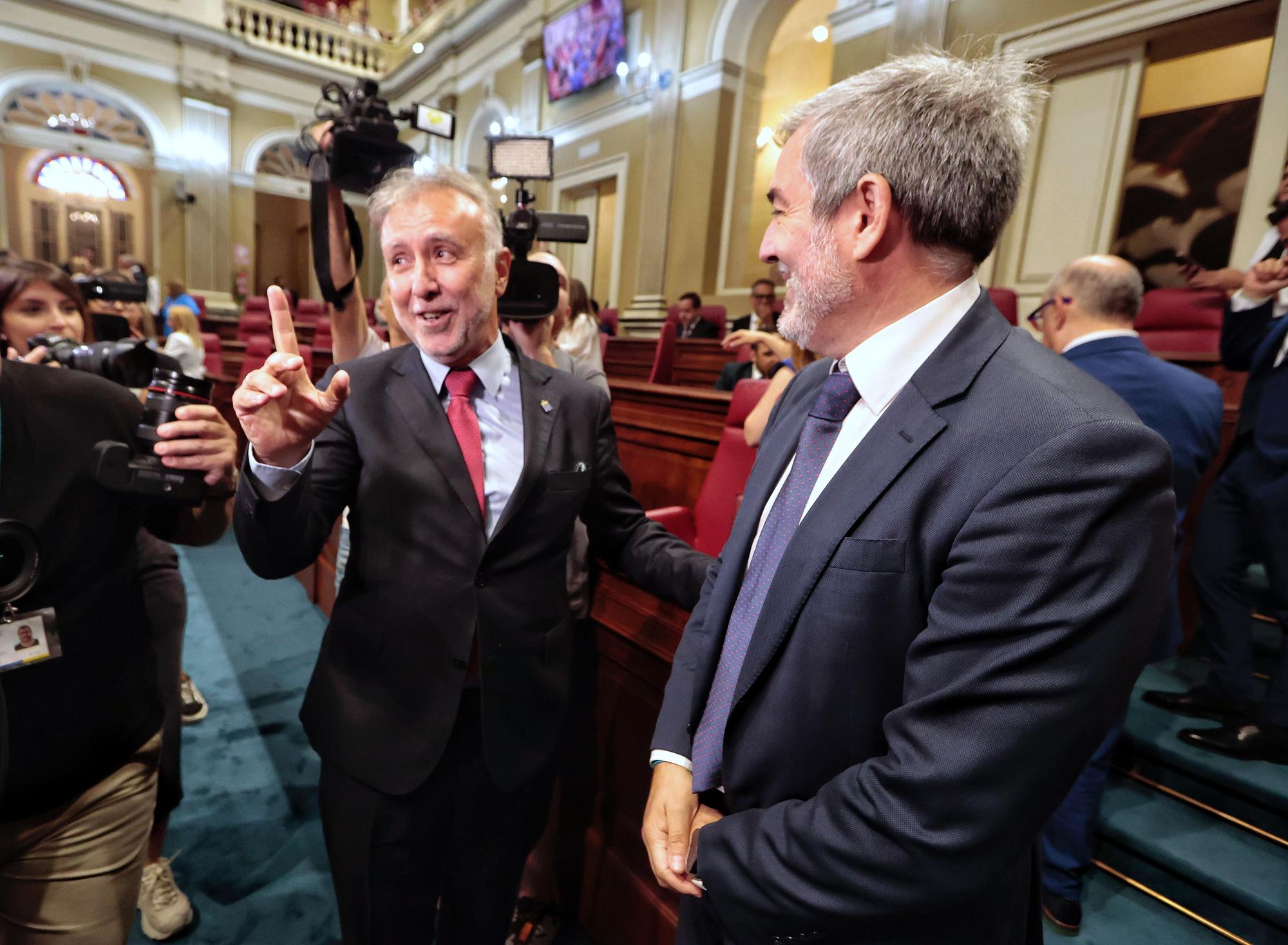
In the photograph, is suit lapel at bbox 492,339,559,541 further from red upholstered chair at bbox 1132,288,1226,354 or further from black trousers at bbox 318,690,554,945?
red upholstered chair at bbox 1132,288,1226,354

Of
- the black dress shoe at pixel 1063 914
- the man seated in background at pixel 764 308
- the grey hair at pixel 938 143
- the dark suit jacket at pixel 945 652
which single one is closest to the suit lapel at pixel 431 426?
the dark suit jacket at pixel 945 652

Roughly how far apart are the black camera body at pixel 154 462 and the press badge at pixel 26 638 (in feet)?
0.65

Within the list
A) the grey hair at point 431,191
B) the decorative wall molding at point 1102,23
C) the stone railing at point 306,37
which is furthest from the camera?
the stone railing at point 306,37

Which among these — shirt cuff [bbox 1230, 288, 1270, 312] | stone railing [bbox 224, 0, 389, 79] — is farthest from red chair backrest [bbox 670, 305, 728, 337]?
stone railing [bbox 224, 0, 389, 79]

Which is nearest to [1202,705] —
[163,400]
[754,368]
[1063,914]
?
[1063,914]

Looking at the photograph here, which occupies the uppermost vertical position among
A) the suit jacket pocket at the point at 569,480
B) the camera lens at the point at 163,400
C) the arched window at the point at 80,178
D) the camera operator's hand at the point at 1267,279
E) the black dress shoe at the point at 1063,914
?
the arched window at the point at 80,178

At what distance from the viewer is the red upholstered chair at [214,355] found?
5758 millimetres

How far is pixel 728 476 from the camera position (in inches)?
89.4

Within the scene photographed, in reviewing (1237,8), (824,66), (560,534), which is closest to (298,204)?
(824,66)

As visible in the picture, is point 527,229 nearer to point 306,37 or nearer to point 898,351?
point 898,351

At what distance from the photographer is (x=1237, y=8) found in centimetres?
406

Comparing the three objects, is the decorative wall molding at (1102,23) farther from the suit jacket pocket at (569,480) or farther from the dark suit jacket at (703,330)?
the suit jacket pocket at (569,480)

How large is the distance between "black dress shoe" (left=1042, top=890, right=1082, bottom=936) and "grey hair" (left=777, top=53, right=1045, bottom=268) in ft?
5.28

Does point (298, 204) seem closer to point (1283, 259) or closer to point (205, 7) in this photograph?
point (205, 7)
